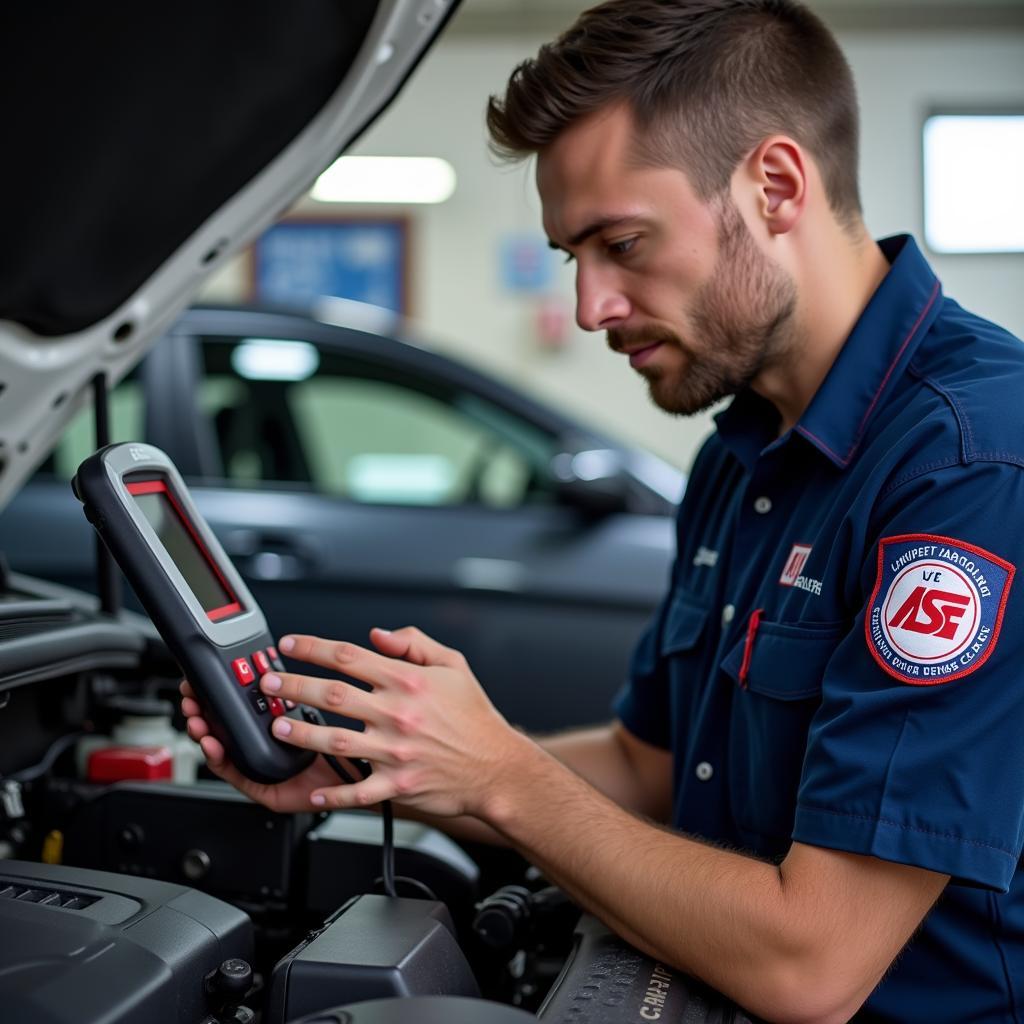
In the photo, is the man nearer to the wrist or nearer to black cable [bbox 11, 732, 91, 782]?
the wrist

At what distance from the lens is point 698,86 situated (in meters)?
1.25

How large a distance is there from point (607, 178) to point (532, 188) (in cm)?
490

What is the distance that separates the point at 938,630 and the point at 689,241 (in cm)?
46

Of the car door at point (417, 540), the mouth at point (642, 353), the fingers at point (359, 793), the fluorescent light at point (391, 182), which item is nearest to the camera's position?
the fingers at point (359, 793)

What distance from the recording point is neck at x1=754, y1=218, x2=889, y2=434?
4.14 feet

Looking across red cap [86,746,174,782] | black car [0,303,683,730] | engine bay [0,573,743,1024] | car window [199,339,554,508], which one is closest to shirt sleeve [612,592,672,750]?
engine bay [0,573,743,1024]

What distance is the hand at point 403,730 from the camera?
3.37ft

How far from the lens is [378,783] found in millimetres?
1038

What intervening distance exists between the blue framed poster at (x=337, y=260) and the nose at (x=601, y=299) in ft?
17.3

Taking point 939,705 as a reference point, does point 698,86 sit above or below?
above

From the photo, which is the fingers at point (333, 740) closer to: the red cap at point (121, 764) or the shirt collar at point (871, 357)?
the red cap at point (121, 764)

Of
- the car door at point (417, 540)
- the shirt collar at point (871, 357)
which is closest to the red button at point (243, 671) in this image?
the shirt collar at point (871, 357)

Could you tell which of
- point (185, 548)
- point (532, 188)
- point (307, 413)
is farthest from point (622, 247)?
point (532, 188)

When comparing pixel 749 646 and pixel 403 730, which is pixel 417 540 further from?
pixel 403 730
